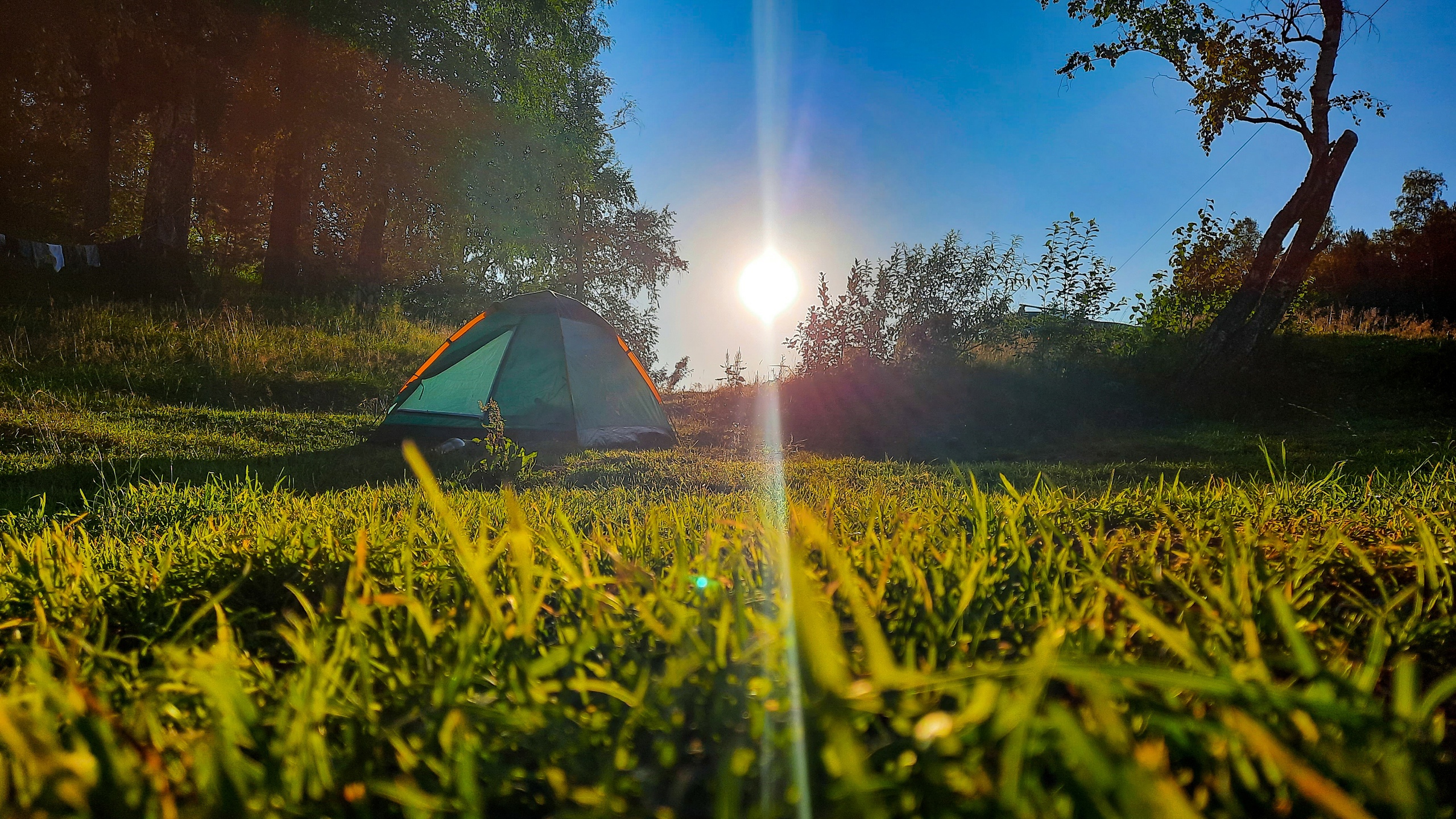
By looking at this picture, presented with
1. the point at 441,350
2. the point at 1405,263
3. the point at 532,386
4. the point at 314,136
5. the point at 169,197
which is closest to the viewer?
the point at 532,386

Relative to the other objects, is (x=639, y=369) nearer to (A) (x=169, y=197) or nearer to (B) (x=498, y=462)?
(B) (x=498, y=462)

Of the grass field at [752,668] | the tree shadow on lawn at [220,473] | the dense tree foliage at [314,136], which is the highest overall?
the dense tree foliage at [314,136]

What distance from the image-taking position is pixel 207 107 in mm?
13820

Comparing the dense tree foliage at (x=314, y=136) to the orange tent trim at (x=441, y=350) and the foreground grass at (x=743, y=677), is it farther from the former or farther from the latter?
the foreground grass at (x=743, y=677)

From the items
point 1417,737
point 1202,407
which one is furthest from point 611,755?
point 1202,407

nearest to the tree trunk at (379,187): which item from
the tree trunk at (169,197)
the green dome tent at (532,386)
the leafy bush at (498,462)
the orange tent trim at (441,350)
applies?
the tree trunk at (169,197)

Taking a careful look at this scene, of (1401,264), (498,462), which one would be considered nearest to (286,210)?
(498,462)

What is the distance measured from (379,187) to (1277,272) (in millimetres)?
17788

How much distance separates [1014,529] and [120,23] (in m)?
15.7

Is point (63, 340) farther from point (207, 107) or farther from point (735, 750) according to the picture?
point (735, 750)

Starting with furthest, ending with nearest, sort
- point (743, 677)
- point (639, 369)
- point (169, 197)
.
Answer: point (169, 197) → point (639, 369) → point (743, 677)

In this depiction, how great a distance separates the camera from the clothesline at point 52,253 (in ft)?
36.7

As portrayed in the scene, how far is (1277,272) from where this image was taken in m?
9.91

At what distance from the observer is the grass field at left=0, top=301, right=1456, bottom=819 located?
0.63m
